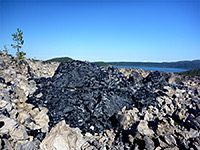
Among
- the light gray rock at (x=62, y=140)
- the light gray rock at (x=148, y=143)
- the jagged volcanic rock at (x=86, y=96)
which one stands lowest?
the light gray rock at (x=148, y=143)

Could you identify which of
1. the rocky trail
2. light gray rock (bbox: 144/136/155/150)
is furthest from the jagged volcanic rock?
light gray rock (bbox: 144/136/155/150)

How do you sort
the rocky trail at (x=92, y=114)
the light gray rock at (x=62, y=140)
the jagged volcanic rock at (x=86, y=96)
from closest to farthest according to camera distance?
the light gray rock at (x=62, y=140)
the rocky trail at (x=92, y=114)
the jagged volcanic rock at (x=86, y=96)

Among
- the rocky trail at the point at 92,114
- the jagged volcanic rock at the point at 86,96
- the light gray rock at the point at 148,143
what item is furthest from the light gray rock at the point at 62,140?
the light gray rock at the point at 148,143

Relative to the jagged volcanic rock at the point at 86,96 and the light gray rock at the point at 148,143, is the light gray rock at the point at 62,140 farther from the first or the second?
the light gray rock at the point at 148,143

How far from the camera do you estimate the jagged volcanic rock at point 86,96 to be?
10.6m

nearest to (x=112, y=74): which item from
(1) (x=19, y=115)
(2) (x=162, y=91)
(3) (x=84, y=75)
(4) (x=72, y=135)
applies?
(3) (x=84, y=75)

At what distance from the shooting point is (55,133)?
7.76 metres

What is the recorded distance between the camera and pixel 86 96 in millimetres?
12070

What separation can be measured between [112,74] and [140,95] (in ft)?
12.7

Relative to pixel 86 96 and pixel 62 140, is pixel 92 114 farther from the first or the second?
pixel 62 140

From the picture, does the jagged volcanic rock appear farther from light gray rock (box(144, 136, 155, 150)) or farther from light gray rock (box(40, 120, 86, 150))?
light gray rock (box(144, 136, 155, 150))

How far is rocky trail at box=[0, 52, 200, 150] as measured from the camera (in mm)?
7562

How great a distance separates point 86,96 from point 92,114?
74.7 inches

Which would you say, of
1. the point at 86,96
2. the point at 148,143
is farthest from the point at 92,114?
the point at 148,143
